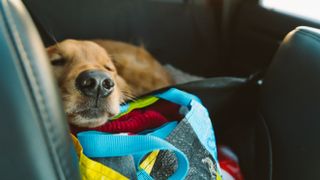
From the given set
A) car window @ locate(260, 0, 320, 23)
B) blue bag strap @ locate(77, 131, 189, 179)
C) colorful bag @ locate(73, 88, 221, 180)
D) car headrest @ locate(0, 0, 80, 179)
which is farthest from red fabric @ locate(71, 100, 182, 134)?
car window @ locate(260, 0, 320, 23)

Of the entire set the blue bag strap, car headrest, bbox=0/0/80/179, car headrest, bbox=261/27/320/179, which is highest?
car headrest, bbox=0/0/80/179

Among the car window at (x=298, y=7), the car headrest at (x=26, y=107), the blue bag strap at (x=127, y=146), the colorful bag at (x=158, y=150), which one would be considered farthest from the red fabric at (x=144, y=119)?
the car window at (x=298, y=7)

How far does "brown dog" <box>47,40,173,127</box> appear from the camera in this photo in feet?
2.88

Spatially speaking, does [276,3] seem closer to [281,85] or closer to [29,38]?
[281,85]

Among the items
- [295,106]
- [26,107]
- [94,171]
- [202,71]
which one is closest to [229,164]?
[295,106]

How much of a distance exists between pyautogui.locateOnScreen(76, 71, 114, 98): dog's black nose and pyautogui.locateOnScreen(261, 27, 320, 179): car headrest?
1.30 feet

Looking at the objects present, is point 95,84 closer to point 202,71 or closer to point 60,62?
point 60,62

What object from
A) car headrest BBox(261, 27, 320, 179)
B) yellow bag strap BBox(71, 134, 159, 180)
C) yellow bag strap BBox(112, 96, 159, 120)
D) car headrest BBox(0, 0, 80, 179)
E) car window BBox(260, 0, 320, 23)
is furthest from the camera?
car window BBox(260, 0, 320, 23)

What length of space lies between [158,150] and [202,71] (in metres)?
0.92

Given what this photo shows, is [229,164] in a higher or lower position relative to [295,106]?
lower

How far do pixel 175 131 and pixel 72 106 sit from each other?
236 millimetres

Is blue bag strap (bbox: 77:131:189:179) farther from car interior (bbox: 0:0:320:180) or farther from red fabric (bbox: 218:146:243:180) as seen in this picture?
red fabric (bbox: 218:146:243:180)

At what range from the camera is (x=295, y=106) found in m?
0.89

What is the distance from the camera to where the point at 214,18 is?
62.8 inches
